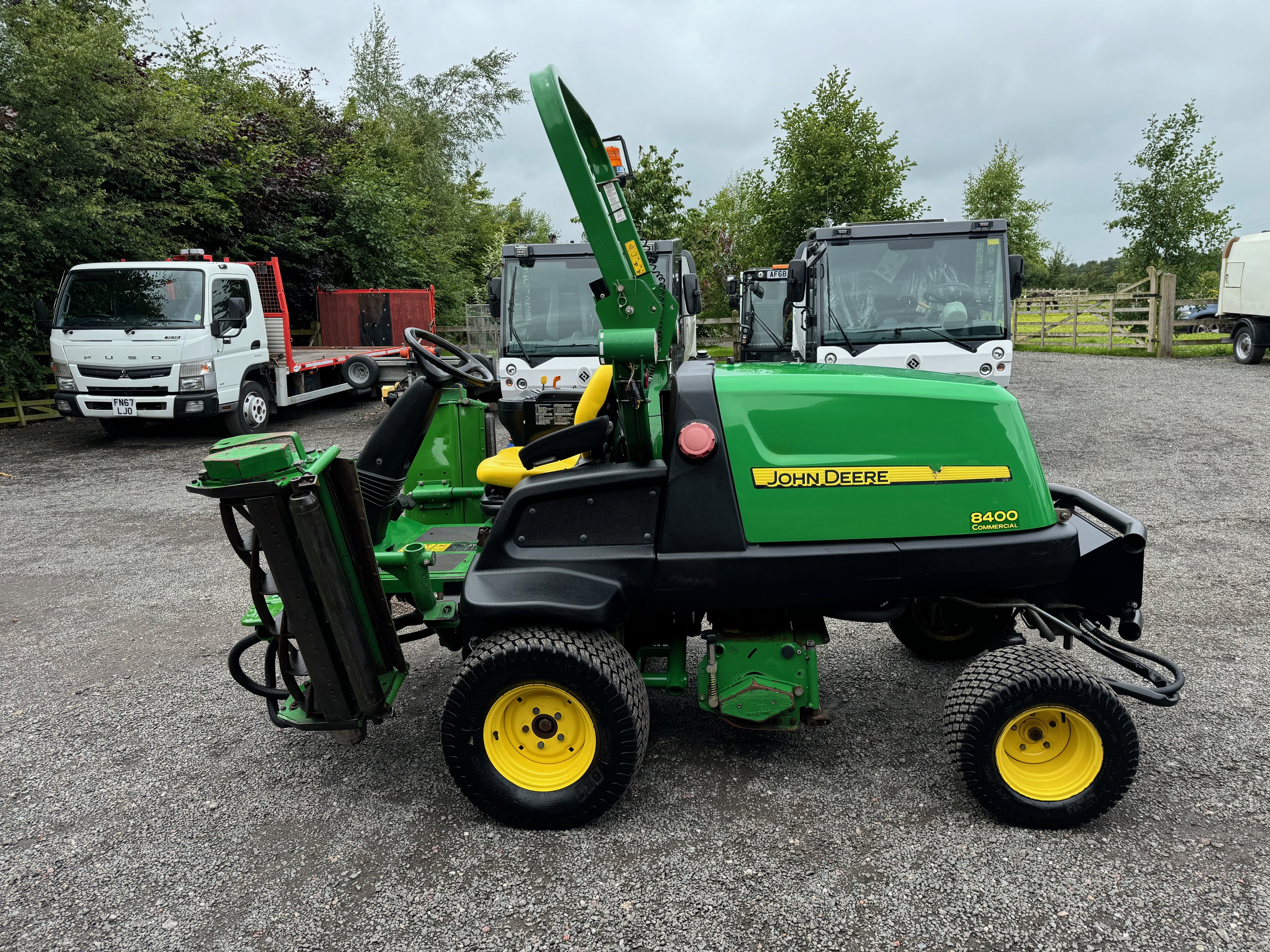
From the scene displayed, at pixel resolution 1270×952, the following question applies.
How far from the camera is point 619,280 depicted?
8.91ft

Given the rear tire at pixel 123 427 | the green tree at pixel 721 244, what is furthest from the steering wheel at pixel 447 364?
the green tree at pixel 721 244

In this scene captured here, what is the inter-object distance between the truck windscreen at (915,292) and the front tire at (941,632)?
4.55m

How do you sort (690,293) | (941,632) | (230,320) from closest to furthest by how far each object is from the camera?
(941,632) → (690,293) → (230,320)

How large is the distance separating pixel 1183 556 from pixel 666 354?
14.2 ft

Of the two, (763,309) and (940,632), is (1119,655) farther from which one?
(763,309)

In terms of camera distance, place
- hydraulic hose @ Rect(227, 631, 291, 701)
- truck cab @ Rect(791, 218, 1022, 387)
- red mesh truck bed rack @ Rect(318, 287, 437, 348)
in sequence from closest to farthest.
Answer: hydraulic hose @ Rect(227, 631, 291, 701) < truck cab @ Rect(791, 218, 1022, 387) < red mesh truck bed rack @ Rect(318, 287, 437, 348)

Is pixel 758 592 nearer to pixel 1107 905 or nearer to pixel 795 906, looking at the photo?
pixel 795 906

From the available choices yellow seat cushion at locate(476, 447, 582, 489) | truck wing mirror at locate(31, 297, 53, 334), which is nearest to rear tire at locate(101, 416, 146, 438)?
truck wing mirror at locate(31, 297, 53, 334)

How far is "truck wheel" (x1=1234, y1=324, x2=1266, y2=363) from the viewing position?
16625mm

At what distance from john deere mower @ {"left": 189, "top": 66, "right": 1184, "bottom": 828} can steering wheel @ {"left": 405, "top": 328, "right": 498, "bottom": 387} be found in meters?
0.80

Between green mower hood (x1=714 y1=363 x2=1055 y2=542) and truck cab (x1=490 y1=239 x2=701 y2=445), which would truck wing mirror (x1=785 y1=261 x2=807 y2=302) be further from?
green mower hood (x1=714 y1=363 x2=1055 y2=542)

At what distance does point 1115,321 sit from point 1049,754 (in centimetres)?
2277

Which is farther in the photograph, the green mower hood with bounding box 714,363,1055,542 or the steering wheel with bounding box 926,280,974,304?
the steering wheel with bounding box 926,280,974,304

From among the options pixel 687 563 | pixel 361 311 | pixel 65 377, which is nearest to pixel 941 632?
pixel 687 563
